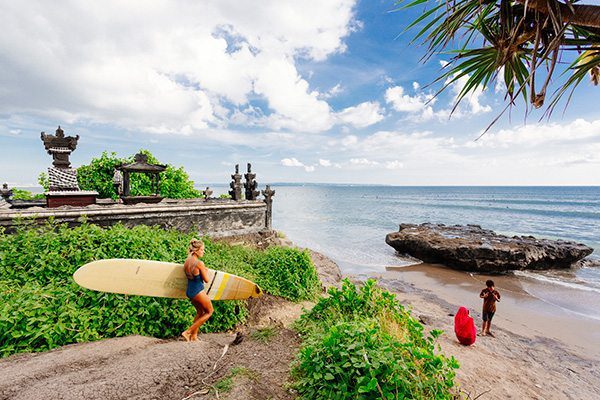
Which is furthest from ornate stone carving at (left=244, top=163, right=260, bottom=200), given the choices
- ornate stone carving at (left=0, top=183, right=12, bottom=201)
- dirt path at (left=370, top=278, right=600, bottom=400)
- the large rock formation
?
ornate stone carving at (left=0, top=183, right=12, bottom=201)

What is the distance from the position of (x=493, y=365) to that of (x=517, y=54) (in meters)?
5.94

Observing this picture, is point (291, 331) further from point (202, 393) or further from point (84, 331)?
point (84, 331)

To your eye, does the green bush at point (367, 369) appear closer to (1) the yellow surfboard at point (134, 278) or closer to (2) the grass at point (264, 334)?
(2) the grass at point (264, 334)

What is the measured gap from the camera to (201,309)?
189 inches

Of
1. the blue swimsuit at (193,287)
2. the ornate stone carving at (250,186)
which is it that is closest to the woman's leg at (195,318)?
the blue swimsuit at (193,287)

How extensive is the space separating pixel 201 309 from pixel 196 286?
451 mm

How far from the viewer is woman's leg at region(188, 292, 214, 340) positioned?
4.63 metres

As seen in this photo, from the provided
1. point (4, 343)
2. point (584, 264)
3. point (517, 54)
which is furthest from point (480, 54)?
point (584, 264)

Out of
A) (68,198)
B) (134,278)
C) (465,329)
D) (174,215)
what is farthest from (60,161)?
(465,329)

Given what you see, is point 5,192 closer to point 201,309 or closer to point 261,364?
point 201,309

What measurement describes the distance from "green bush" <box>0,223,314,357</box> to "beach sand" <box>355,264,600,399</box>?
485 cm

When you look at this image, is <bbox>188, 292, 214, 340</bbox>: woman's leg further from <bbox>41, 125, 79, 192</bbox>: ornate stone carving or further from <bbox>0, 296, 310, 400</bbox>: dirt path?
<bbox>41, 125, 79, 192</bbox>: ornate stone carving

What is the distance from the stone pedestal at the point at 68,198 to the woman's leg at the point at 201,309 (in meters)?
7.90

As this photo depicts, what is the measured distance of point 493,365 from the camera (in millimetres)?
5684
